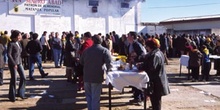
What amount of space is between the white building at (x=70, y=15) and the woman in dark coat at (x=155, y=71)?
17.0 m

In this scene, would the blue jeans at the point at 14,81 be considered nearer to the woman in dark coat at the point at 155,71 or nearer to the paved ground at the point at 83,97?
the paved ground at the point at 83,97

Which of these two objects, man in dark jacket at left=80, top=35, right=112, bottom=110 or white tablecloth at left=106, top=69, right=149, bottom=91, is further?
white tablecloth at left=106, top=69, right=149, bottom=91

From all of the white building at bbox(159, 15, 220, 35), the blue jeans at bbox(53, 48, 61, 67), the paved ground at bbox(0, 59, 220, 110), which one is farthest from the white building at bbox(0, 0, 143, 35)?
the paved ground at bbox(0, 59, 220, 110)

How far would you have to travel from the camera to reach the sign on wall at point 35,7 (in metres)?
22.5

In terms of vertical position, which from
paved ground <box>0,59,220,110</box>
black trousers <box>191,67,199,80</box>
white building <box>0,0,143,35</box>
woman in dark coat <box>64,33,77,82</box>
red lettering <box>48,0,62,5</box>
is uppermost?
red lettering <box>48,0,62,5</box>

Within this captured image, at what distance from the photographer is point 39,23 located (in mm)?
23500

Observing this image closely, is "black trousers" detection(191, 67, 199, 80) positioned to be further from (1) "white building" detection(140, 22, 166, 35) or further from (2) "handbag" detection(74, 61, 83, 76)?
(1) "white building" detection(140, 22, 166, 35)

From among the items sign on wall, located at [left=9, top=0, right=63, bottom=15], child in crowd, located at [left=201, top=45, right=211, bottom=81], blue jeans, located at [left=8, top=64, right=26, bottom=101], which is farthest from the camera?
sign on wall, located at [left=9, top=0, right=63, bottom=15]

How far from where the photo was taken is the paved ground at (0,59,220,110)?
9.27 metres

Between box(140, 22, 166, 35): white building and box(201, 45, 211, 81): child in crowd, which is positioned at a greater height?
box(140, 22, 166, 35): white building

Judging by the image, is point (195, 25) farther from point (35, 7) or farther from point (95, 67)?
point (95, 67)

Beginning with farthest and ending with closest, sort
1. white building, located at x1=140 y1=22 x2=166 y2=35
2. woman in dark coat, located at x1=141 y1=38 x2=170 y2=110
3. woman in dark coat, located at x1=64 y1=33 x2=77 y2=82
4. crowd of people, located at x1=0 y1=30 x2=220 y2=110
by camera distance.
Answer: white building, located at x1=140 y1=22 x2=166 y2=35
woman in dark coat, located at x1=64 y1=33 x2=77 y2=82
crowd of people, located at x1=0 y1=30 x2=220 y2=110
woman in dark coat, located at x1=141 y1=38 x2=170 y2=110

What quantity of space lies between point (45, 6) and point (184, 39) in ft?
32.0

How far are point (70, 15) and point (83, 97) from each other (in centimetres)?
1514
